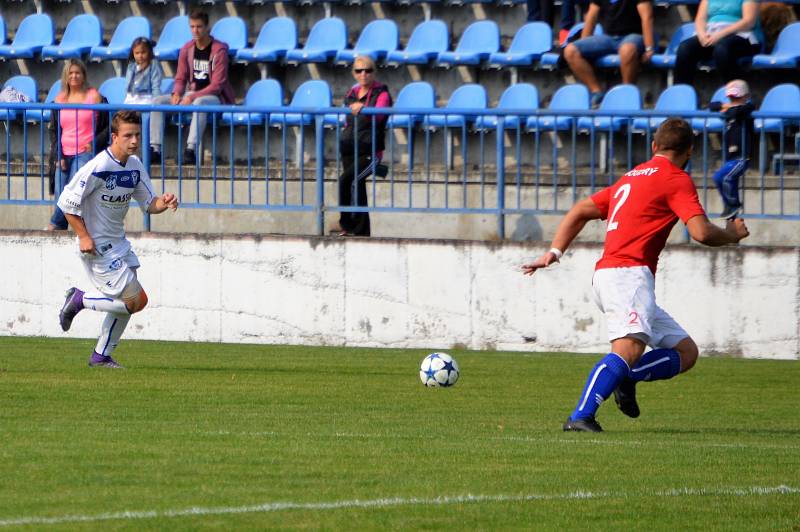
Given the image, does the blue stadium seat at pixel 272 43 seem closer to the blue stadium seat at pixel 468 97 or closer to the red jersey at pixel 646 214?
the blue stadium seat at pixel 468 97

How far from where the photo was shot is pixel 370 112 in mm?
15195

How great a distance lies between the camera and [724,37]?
16.8 meters

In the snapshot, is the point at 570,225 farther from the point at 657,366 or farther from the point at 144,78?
the point at 144,78

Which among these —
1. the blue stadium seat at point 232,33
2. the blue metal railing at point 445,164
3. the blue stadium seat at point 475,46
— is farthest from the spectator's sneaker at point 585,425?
the blue stadium seat at point 232,33

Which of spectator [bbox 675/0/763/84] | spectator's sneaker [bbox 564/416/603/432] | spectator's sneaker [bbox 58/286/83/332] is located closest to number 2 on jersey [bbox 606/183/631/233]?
spectator's sneaker [bbox 564/416/603/432]

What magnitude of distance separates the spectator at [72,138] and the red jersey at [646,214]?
8.45m

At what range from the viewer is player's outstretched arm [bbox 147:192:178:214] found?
11.4m

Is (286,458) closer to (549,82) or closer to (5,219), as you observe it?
(5,219)

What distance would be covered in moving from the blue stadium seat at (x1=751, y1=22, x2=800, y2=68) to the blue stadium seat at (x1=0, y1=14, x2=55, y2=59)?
9.64 m

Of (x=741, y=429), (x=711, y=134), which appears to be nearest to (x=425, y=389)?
(x=741, y=429)

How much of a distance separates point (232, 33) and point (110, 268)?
862 centimetres

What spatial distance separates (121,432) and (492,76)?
11315mm

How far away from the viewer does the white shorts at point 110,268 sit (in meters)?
11.9

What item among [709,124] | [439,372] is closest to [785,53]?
[709,124]
